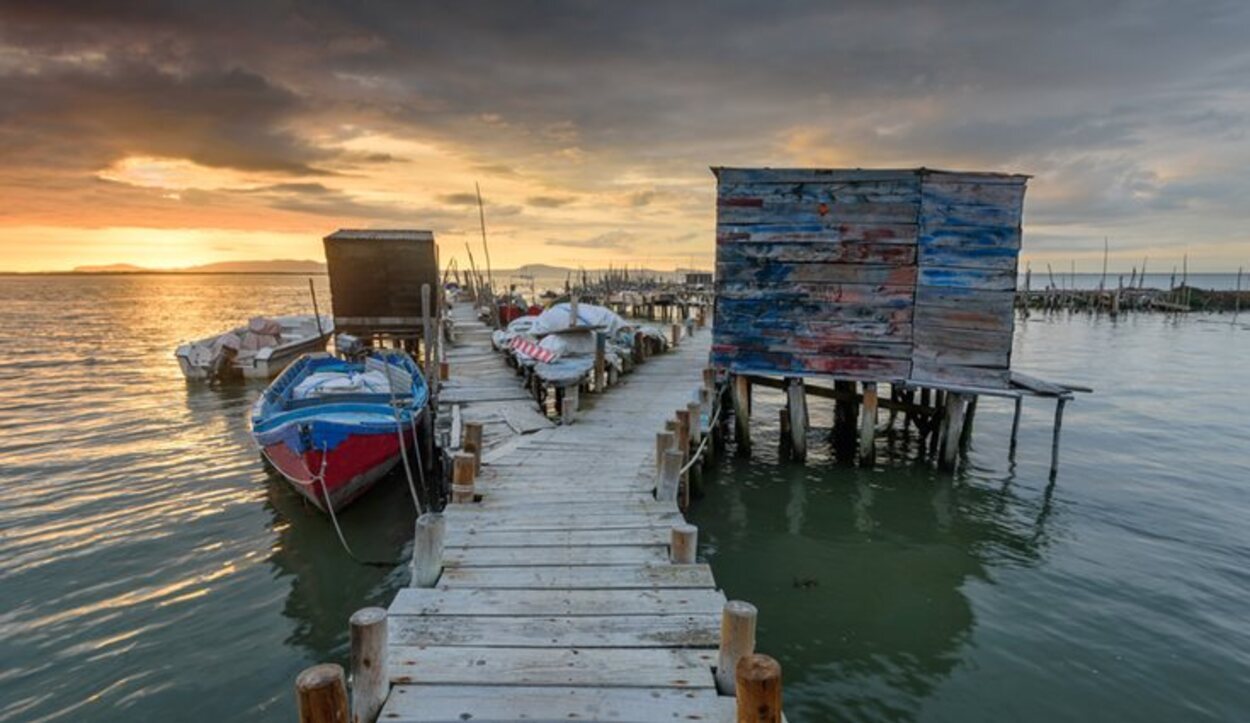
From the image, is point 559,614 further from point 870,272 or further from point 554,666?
point 870,272

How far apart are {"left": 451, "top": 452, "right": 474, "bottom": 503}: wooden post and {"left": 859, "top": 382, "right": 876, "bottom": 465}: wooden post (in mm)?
9593

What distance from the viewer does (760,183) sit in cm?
1419

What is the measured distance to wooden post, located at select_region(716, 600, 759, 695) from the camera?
4621mm

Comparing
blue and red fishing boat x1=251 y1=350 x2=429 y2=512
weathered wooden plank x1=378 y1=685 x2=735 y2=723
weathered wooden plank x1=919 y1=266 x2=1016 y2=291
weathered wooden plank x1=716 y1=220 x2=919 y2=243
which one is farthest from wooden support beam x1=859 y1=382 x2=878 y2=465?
weathered wooden plank x1=378 y1=685 x2=735 y2=723

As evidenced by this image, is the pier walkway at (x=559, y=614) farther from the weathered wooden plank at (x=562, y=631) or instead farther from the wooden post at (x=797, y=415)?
the wooden post at (x=797, y=415)

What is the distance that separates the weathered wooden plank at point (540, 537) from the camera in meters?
7.45

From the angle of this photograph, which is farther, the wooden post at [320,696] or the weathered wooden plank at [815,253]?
the weathered wooden plank at [815,253]

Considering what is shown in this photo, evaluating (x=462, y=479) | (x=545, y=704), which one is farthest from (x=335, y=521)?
(x=545, y=704)

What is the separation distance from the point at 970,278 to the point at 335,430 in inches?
514

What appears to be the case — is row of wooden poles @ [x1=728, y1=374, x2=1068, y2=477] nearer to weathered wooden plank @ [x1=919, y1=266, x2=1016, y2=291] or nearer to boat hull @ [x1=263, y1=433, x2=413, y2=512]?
weathered wooden plank @ [x1=919, y1=266, x2=1016, y2=291]

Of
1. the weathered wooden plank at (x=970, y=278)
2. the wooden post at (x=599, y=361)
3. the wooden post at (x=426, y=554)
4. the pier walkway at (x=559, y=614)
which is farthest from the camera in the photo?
the wooden post at (x=599, y=361)

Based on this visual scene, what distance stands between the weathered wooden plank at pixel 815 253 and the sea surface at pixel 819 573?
4.98 meters

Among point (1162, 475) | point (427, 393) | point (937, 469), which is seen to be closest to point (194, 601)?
point (427, 393)

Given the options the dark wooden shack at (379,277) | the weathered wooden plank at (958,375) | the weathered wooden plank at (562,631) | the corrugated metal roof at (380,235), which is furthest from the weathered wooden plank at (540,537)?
the corrugated metal roof at (380,235)
